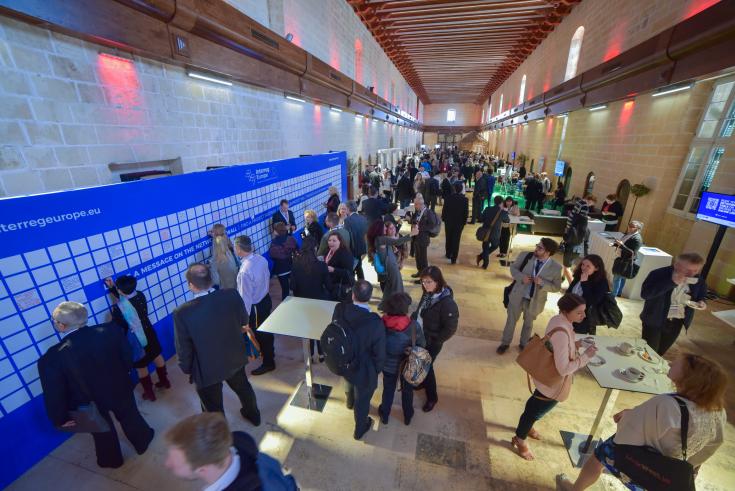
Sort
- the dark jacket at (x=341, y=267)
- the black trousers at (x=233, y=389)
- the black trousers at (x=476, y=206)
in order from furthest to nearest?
1. the black trousers at (x=476, y=206)
2. the dark jacket at (x=341, y=267)
3. the black trousers at (x=233, y=389)

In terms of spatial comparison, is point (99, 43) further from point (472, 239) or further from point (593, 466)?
point (472, 239)

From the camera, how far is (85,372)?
2238 millimetres

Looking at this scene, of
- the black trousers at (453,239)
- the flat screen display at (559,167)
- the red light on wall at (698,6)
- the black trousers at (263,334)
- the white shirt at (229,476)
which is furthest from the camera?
the flat screen display at (559,167)

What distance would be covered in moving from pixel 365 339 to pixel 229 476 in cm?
126

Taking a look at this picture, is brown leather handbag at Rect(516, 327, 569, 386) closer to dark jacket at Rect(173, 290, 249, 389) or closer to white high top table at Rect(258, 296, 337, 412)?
white high top table at Rect(258, 296, 337, 412)

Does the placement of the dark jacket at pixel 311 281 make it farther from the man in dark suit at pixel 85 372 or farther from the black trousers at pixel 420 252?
the black trousers at pixel 420 252

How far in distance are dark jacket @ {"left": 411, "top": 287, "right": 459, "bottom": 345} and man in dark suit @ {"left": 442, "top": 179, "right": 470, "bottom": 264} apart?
3.84m

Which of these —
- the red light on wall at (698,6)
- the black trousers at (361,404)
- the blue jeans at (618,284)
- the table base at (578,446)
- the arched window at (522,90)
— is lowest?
the table base at (578,446)

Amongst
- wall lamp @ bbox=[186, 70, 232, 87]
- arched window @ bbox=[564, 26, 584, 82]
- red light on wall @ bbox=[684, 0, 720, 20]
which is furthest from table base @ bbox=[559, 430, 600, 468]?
arched window @ bbox=[564, 26, 584, 82]

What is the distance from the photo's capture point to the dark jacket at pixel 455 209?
20.8 feet

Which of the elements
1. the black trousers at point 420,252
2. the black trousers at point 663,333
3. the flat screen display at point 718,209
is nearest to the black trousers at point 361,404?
the black trousers at point 663,333

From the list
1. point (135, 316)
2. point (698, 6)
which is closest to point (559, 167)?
point (698, 6)

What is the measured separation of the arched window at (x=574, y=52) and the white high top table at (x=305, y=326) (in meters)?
13.3

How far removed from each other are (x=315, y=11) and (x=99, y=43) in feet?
21.1
